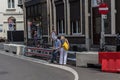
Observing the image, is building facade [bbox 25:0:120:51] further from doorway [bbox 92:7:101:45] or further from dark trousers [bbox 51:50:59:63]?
dark trousers [bbox 51:50:59:63]

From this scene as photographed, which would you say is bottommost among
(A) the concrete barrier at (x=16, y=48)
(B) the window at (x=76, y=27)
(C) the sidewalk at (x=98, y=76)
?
(C) the sidewalk at (x=98, y=76)

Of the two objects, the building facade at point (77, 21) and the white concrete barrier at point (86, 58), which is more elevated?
the building facade at point (77, 21)

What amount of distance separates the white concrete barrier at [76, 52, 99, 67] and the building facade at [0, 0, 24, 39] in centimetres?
5062

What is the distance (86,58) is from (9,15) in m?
53.9

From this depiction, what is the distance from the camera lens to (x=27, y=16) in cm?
4712

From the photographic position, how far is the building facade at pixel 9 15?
7169 centimetres

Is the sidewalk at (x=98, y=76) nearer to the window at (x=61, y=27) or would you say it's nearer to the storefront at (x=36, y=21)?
the window at (x=61, y=27)

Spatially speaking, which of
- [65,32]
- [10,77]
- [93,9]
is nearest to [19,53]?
[65,32]

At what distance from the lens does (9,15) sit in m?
73.1

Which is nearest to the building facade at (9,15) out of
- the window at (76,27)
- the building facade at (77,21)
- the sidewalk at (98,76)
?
the building facade at (77,21)

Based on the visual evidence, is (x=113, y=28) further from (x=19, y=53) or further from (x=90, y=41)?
(x=19, y=53)

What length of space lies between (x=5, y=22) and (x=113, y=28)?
4660cm

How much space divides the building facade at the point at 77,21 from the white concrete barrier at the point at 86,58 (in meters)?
5.50

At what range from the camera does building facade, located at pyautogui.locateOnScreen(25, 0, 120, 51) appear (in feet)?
92.5
